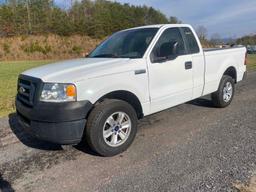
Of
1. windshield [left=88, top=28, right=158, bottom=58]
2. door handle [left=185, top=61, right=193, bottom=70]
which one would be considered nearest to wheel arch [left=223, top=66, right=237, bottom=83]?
door handle [left=185, top=61, right=193, bottom=70]

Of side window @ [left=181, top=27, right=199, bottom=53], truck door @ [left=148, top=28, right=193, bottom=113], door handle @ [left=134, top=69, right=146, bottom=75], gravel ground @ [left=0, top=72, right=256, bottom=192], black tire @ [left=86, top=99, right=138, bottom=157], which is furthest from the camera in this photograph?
side window @ [left=181, top=27, right=199, bottom=53]

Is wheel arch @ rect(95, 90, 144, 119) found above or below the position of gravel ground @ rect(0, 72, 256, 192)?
above

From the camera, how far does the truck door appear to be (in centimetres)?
458

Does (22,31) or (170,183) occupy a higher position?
(22,31)

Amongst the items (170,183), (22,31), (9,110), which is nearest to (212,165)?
(170,183)

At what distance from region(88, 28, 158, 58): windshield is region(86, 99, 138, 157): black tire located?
0.94m

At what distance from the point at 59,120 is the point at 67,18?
57.5m

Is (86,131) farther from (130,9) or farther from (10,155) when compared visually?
(130,9)

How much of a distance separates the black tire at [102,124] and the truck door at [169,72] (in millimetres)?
646

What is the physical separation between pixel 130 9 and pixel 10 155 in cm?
7027

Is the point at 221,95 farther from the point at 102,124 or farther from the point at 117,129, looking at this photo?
the point at 102,124

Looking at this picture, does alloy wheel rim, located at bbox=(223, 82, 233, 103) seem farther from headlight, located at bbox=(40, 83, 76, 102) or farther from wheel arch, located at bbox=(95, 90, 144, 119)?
headlight, located at bbox=(40, 83, 76, 102)

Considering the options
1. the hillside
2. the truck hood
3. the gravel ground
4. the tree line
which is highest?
the tree line

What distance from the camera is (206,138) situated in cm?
465
